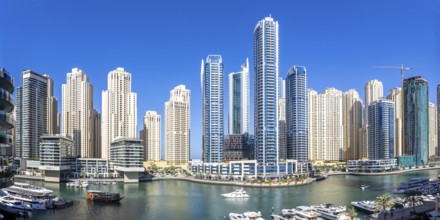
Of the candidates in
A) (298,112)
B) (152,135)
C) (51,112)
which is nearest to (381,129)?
(298,112)

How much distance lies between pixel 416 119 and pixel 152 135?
42660mm

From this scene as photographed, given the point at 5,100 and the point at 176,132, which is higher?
the point at 5,100

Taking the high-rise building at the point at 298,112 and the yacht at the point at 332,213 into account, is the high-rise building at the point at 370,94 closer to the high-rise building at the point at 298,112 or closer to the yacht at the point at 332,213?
the high-rise building at the point at 298,112

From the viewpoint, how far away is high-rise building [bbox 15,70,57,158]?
49.9 meters

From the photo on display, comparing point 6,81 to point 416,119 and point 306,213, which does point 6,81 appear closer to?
point 306,213

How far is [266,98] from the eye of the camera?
1571 inches

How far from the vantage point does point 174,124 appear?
56.7 meters

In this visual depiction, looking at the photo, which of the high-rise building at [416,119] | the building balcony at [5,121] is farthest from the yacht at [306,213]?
the high-rise building at [416,119]

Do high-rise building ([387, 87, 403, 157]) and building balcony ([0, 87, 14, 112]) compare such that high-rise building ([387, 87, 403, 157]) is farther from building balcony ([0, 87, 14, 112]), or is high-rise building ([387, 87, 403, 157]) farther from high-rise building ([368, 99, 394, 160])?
building balcony ([0, 87, 14, 112])

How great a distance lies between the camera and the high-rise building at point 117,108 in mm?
53562

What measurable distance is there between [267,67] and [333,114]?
25.0m

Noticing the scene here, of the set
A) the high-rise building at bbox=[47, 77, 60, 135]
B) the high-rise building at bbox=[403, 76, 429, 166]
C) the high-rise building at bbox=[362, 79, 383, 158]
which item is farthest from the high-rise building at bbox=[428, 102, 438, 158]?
the high-rise building at bbox=[47, 77, 60, 135]

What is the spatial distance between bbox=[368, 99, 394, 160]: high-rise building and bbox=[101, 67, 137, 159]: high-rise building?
37107 millimetres

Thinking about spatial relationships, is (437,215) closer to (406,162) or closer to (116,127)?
(116,127)
